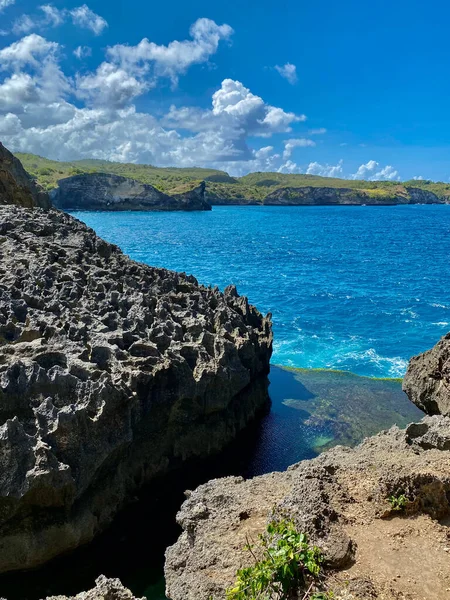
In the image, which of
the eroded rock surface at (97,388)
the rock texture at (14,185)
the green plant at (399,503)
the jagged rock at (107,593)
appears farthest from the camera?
the rock texture at (14,185)

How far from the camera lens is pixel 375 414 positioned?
28219 millimetres

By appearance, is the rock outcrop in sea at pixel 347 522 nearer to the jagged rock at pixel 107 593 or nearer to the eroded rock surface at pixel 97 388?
the jagged rock at pixel 107 593

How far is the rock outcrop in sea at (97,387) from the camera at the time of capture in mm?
15172

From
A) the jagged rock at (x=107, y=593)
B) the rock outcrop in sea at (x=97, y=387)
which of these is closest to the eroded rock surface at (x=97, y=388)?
the rock outcrop in sea at (x=97, y=387)

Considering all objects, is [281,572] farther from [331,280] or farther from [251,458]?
[331,280]

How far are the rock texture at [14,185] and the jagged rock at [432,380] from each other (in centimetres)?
4288

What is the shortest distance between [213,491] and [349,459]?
3.86m

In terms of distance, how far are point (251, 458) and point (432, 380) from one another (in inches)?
350

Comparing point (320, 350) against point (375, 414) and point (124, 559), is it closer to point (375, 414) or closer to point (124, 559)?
point (375, 414)

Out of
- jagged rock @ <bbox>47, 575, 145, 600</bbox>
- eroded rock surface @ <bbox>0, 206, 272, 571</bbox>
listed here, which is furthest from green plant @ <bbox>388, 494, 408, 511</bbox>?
eroded rock surface @ <bbox>0, 206, 272, 571</bbox>

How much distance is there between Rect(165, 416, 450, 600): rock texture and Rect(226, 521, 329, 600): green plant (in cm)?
60

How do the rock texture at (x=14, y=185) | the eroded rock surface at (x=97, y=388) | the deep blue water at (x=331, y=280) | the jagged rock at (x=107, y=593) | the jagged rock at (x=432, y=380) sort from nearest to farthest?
the jagged rock at (x=107, y=593) → the eroded rock surface at (x=97, y=388) → the jagged rock at (x=432, y=380) → the deep blue water at (x=331, y=280) → the rock texture at (x=14, y=185)

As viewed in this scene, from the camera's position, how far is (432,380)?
71.3 feet

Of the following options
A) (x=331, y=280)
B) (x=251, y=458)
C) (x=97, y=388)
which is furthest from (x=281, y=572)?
(x=331, y=280)
